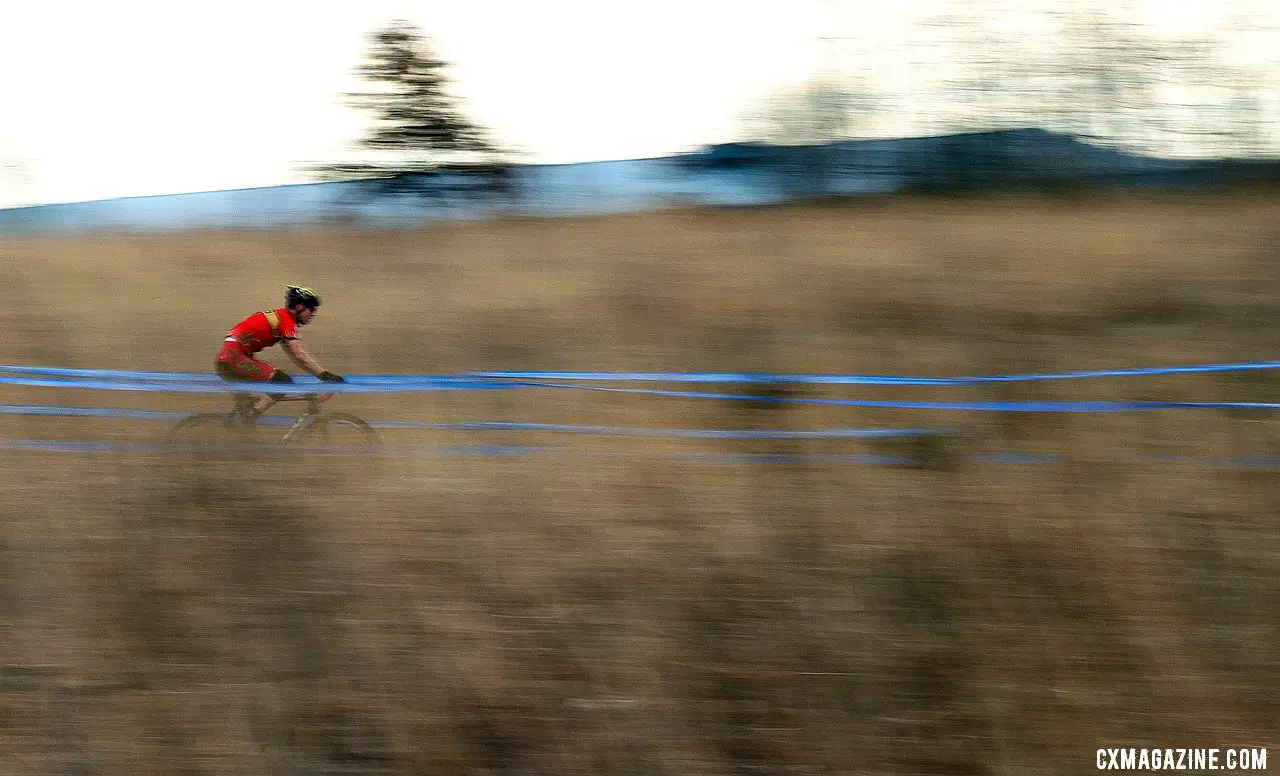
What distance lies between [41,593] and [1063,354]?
6814 millimetres

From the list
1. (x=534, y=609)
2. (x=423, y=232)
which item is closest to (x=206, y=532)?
(x=534, y=609)

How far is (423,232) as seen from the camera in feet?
40.6

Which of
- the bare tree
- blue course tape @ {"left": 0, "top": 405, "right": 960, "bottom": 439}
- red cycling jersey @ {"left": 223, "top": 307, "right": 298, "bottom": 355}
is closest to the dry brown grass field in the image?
blue course tape @ {"left": 0, "top": 405, "right": 960, "bottom": 439}

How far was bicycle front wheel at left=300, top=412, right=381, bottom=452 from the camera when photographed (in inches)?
275

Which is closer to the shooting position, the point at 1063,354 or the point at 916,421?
the point at 916,421

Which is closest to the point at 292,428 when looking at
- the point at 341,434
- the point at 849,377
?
the point at 341,434

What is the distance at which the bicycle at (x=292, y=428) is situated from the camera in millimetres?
6941

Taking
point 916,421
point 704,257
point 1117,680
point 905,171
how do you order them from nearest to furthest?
point 1117,680, point 916,421, point 704,257, point 905,171

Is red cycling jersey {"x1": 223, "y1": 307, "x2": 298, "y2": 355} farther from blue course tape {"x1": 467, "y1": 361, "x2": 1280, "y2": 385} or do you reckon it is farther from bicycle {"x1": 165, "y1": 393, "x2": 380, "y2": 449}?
blue course tape {"x1": 467, "y1": 361, "x2": 1280, "y2": 385}

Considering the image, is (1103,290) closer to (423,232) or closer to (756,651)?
(756,651)

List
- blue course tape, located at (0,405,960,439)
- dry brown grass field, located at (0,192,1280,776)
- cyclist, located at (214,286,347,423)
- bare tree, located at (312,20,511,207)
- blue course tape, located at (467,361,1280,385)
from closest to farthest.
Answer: dry brown grass field, located at (0,192,1280,776) < cyclist, located at (214,286,347,423) < blue course tape, located at (467,361,1280,385) < blue course tape, located at (0,405,960,439) < bare tree, located at (312,20,511,207)

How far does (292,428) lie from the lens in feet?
22.9

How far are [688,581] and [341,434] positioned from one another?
2.32 m

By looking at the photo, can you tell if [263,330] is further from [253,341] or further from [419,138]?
[419,138]
